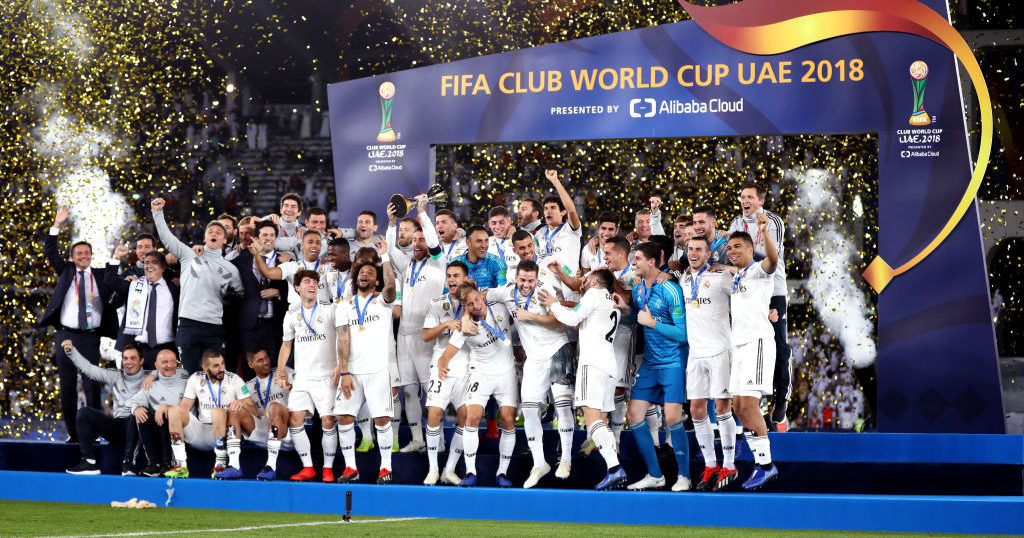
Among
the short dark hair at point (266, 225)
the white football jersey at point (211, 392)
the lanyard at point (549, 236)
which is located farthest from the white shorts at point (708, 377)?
the short dark hair at point (266, 225)

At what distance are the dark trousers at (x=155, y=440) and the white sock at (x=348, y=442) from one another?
1.42 m

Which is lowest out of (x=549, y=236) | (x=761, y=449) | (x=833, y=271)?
(x=761, y=449)

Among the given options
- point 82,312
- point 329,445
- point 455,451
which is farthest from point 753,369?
point 82,312

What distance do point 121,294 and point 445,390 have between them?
9.83 ft

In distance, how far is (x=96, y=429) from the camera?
27.7ft

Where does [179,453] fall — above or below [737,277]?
below

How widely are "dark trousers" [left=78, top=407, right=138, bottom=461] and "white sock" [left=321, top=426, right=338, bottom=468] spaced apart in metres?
1.62

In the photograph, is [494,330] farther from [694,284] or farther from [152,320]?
[152,320]

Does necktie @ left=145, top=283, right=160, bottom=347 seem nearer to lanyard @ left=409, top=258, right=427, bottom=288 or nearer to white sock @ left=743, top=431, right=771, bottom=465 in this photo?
lanyard @ left=409, top=258, right=427, bottom=288

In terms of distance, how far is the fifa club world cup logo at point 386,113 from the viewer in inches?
403

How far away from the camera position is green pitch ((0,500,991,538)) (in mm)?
6078

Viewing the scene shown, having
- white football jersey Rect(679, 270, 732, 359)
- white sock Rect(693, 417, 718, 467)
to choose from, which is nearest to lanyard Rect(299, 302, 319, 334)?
white football jersey Rect(679, 270, 732, 359)

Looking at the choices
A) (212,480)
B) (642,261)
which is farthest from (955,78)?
(212,480)

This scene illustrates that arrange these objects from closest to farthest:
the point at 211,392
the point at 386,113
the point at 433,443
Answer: the point at 433,443, the point at 211,392, the point at 386,113
